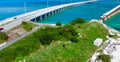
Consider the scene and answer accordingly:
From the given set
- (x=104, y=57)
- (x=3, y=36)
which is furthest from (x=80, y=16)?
(x=104, y=57)

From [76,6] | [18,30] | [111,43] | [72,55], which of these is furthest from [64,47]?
Answer: [76,6]

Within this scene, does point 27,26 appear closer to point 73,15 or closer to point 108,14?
point 108,14

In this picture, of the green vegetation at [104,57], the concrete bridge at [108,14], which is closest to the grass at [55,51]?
the green vegetation at [104,57]

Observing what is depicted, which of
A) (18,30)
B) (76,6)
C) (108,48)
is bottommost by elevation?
(76,6)

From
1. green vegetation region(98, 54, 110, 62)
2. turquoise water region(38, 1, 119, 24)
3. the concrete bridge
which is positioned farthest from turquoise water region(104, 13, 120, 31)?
green vegetation region(98, 54, 110, 62)

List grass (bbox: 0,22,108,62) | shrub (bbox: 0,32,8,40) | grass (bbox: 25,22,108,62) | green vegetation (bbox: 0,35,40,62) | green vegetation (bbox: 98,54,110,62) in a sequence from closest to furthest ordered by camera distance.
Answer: green vegetation (bbox: 0,35,40,62), grass (bbox: 0,22,108,62), grass (bbox: 25,22,108,62), green vegetation (bbox: 98,54,110,62), shrub (bbox: 0,32,8,40)

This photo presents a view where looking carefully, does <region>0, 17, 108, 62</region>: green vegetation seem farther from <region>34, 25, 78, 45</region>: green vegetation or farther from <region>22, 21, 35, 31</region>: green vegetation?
<region>22, 21, 35, 31</region>: green vegetation

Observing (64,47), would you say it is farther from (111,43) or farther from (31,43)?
(111,43)

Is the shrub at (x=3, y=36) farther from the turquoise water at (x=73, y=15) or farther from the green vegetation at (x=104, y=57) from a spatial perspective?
the turquoise water at (x=73, y=15)
